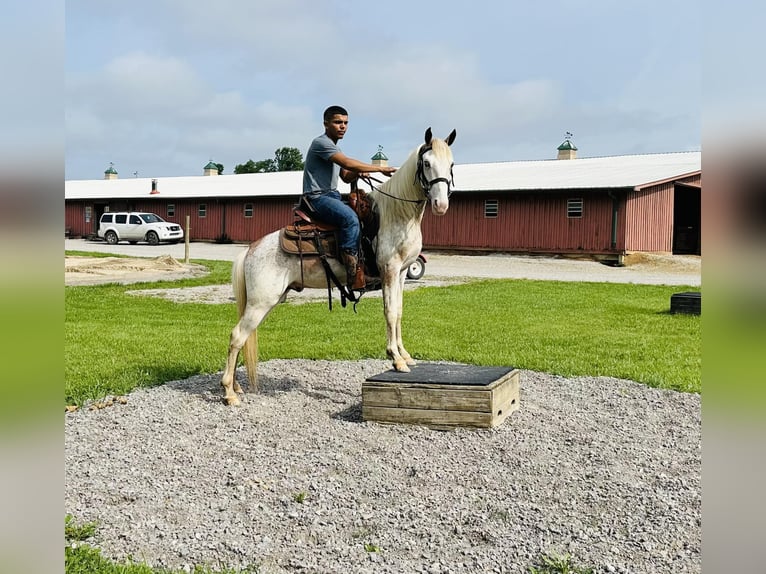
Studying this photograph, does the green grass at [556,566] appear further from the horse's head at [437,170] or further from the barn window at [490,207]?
the barn window at [490,207]

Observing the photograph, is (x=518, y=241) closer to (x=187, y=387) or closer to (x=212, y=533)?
(x=187, y=387)

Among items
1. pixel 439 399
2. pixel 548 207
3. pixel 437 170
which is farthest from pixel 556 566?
pixel 548 207

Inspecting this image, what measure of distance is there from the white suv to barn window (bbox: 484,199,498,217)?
702 inches

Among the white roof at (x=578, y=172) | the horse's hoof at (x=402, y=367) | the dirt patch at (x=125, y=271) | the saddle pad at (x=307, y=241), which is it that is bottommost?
the horse's hoof at (x=402, y=367)

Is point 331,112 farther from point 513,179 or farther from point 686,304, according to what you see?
point 513,179

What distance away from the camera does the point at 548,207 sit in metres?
30.4

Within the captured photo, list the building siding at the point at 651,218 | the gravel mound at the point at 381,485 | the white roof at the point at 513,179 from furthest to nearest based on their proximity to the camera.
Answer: the white roof at the point at 513,179 < the building siding at the point at 651,218 < the gravel mound at the point at 381,485

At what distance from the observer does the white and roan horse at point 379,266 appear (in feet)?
20.9

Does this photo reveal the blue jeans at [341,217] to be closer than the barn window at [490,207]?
Yes

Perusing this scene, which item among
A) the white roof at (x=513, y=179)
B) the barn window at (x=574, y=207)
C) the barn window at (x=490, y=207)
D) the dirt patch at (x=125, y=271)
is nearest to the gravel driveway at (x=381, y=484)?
the dirt patch at (x=125, y=271)

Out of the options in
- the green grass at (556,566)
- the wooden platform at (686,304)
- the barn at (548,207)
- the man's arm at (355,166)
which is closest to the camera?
the green grass at (556,566)

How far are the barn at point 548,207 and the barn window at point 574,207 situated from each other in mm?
46
